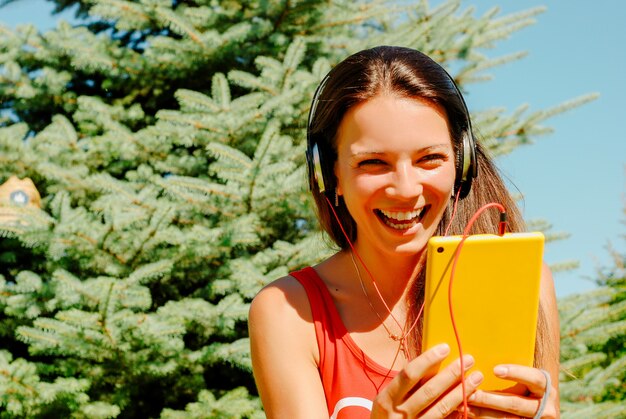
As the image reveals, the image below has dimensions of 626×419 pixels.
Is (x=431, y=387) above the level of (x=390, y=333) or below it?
below

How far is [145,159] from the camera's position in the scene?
3379 mm

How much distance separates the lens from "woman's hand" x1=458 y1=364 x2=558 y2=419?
1143 mm

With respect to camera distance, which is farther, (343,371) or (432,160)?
(343,371)

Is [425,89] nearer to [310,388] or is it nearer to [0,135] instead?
[310,388]

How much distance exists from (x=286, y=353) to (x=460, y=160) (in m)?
0.67

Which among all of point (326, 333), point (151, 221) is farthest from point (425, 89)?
point (151, 221)

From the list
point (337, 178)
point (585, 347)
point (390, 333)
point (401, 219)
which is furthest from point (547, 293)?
point (585, 347)

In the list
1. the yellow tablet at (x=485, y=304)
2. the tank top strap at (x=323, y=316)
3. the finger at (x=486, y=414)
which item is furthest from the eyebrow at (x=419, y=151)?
the finger at (x=486, y=414)

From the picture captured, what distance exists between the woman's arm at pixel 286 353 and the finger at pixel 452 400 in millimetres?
430

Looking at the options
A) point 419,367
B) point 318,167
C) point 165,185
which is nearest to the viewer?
point 419,367

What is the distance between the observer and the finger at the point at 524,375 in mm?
1140

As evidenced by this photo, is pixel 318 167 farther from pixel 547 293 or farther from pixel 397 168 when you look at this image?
pixel 547 293

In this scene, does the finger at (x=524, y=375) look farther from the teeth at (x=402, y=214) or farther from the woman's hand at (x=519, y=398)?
the teeth at (x=402, y=214)

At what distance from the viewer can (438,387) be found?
3.71ft
